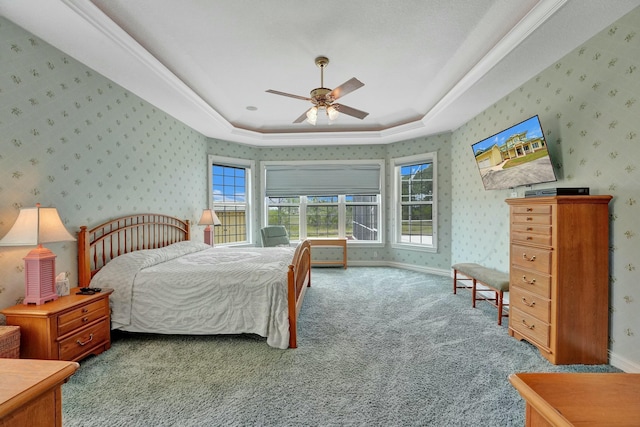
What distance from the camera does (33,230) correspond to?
2.04 metres

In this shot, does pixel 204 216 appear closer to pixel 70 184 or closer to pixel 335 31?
pixel 70 184

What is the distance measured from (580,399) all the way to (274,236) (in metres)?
5.09

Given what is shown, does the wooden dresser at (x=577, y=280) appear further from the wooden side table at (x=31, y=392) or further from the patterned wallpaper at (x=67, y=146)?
the patterned wallpaper at (x=67, y=146)

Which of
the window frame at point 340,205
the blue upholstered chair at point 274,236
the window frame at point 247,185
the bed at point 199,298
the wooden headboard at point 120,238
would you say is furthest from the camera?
the window frame at point 340,205

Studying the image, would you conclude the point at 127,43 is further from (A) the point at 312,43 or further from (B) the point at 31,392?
(B) the point at 31,392

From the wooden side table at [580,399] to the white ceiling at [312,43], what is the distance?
2500 mm

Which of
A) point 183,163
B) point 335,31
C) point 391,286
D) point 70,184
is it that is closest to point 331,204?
point 391,286

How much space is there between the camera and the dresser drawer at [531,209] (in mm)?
2354

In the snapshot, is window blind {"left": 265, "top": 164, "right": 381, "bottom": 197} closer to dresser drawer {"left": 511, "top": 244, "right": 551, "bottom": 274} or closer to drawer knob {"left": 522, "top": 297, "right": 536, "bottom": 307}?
dresser drawer {"left": 511, "top": 244, "right": 551, "bottom": 274}

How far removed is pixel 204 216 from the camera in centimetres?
479

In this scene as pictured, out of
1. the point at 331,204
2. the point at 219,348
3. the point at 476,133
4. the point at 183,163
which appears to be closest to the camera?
the point at 219,348

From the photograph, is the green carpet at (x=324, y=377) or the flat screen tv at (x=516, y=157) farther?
the flat screen tv at (x=516, y=157)

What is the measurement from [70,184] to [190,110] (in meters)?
1.84

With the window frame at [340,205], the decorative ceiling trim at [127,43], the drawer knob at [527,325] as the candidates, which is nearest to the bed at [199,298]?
the decorative ceiling trim at [127,43]
